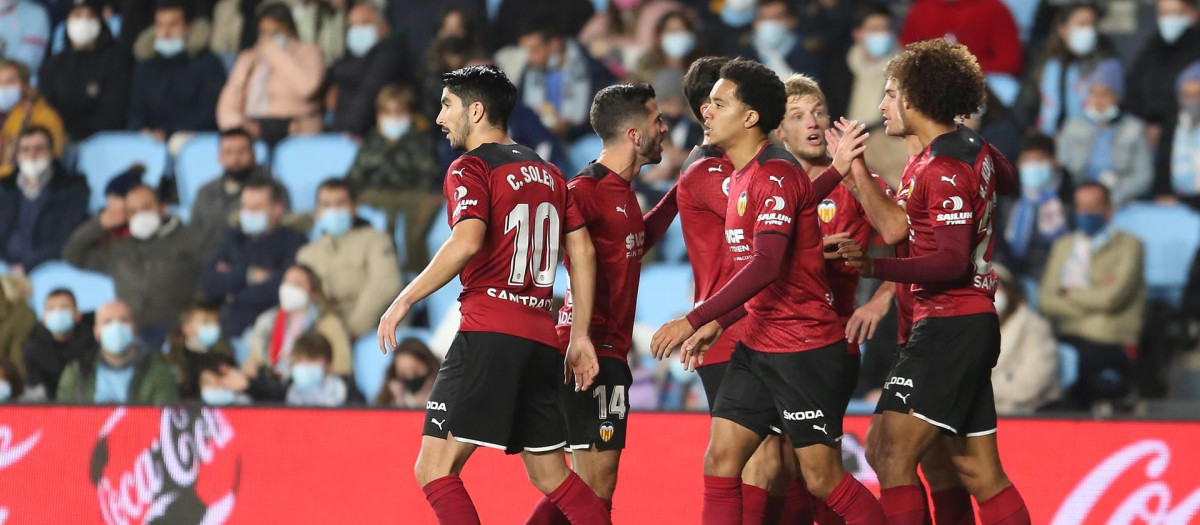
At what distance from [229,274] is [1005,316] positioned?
5.43 metres

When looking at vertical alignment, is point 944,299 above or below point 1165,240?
above

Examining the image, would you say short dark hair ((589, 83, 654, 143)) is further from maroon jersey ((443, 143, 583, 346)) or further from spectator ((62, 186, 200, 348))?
spectator ((62, 186, 200, 348))

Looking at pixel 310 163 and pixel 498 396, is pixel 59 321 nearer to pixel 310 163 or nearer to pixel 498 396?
pixel 310 163

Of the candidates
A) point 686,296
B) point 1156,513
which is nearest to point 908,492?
point 1156,513

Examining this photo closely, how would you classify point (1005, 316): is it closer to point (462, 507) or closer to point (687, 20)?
point (687, 20)

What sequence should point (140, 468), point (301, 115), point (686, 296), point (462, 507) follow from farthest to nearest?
1. point (301, 115)
2. point (686, 296)
3. point (140, 468)
4. point (462, 507)

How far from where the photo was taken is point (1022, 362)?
8.34m

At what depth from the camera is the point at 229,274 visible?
10086 millimetres

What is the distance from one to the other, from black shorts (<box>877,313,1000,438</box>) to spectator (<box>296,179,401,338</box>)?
5.24m

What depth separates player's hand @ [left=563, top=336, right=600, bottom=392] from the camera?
517cm

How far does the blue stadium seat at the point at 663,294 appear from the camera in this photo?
30.2 feet

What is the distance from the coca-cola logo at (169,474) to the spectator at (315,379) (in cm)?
208

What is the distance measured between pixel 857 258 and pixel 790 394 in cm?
54

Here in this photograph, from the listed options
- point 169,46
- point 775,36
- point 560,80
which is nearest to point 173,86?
point 169,46
